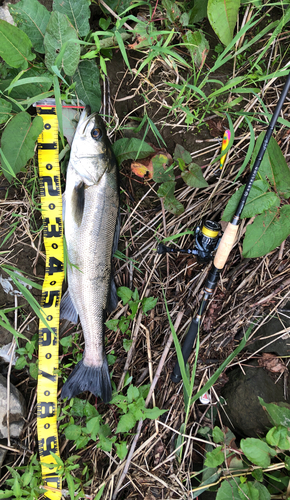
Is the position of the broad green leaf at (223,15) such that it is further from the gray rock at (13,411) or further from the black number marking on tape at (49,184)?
the gray rock at (13,411)

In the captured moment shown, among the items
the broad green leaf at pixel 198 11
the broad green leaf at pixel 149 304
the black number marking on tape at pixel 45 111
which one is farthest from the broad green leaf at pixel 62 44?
the broad green leaf at pixel 149 304

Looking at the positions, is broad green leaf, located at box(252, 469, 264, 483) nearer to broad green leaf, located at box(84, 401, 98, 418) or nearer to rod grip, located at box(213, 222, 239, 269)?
broad green leaf, located at box(84, 401, 98, 418)

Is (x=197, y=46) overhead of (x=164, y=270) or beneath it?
overhead

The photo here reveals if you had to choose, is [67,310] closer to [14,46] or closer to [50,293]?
[50,293]

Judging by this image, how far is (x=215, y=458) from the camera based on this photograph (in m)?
2.29

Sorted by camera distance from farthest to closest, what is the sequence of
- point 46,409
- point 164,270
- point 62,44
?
point 164,270
point 46,409
point 62,44

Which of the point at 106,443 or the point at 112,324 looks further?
the point at 112,324

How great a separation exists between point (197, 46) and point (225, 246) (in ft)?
5.61

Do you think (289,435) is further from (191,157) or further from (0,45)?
(0,45)

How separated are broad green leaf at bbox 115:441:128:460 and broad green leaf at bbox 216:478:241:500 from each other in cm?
77

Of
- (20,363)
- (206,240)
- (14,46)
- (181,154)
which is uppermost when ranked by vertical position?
(14,46)

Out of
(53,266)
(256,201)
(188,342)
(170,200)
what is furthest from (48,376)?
(256,201)

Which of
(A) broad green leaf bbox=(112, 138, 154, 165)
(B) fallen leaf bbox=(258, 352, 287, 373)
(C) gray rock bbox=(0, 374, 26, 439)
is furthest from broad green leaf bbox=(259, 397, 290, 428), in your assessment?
(A) broad green leaf bbox=(112, 138, 154, 165)

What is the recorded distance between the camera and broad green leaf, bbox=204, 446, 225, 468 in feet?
7.45
